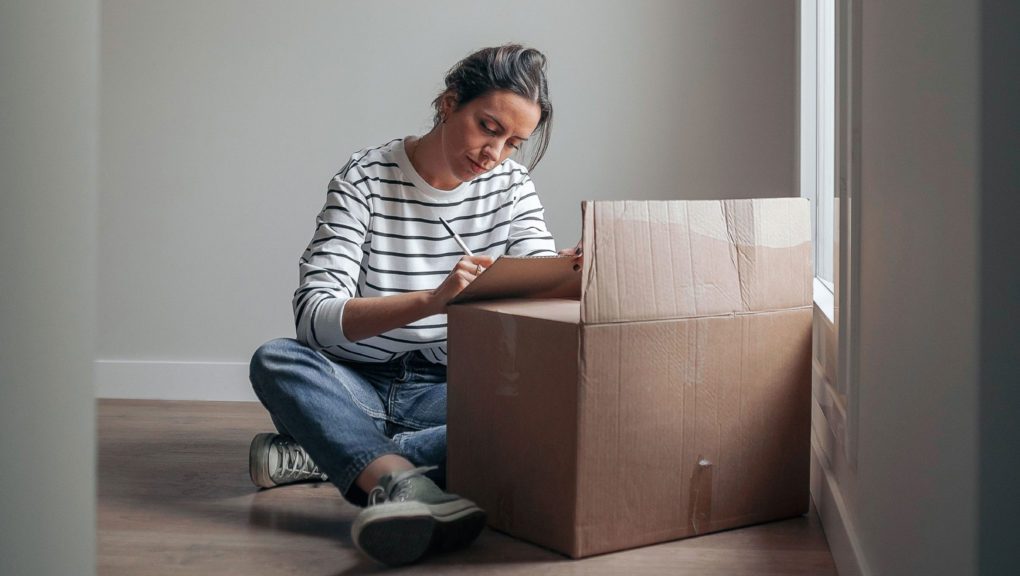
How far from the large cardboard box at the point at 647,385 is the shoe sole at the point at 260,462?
→ 13.7 inches

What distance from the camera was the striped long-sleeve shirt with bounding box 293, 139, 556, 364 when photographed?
64.8 inches

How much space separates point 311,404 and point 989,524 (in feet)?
3.59

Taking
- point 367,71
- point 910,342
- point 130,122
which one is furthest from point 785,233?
point 130,122

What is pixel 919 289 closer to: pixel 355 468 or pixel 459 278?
pixel 459 278

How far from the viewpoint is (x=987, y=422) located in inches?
26.6

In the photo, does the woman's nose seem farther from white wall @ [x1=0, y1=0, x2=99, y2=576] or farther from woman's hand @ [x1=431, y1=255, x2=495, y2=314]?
white wall @ [x1=0, y1=0, x2=99, y2=576]

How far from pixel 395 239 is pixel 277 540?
0.53 metres

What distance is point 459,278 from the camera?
4.85ft

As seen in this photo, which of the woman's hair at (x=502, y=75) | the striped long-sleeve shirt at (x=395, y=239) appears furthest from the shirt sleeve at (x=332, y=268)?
the woman's hair at (x=502, y=75)

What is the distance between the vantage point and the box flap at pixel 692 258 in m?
1.32

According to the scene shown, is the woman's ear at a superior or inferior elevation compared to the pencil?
superior

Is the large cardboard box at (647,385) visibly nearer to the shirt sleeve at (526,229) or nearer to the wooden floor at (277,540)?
the wooden floor at (277,540)

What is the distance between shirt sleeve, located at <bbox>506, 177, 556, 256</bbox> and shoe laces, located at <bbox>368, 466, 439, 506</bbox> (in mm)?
493

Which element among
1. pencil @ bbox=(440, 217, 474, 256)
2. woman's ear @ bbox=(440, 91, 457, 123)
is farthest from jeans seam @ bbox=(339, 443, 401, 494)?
woman's ear @ bbox=(440, 91, 457, 123)
